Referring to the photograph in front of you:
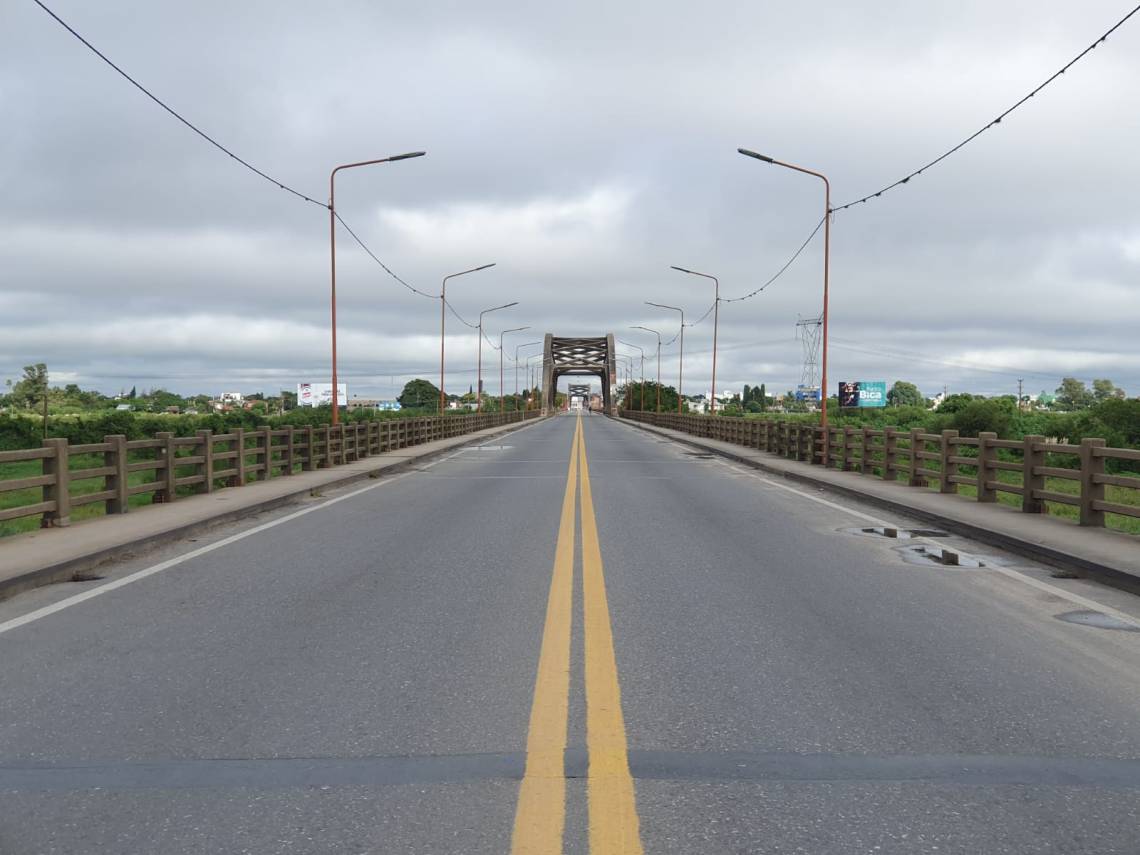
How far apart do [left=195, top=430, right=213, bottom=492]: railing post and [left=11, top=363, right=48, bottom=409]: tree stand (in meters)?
122

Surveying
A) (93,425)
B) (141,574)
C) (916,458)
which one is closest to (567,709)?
(141,574)

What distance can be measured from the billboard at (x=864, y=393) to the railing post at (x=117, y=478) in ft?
398

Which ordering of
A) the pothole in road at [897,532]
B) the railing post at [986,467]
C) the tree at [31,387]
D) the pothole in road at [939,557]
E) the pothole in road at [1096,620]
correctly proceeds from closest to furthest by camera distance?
the pothole in road at [1096,620] → the pothole in road at [939,557] → the pothole in road at [897,532] → the railing post at [986,467] → the tree at [31,387]

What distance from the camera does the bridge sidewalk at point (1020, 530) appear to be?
8.45 meters

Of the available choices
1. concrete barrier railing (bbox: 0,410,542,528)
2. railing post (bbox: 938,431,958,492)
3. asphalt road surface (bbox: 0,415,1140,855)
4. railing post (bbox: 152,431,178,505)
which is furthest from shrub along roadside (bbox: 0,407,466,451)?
asphalt road surface (bbox: 0,415,1140,855)

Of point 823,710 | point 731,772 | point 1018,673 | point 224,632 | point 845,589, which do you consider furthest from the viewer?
point 845,589

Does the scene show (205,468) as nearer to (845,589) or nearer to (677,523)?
(677,523)

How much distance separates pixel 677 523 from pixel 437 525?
3.11m

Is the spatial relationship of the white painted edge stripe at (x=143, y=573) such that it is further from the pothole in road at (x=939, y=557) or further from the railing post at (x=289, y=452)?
the pothole in road at (x=939, y=557)

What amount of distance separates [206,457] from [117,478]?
8.64 feet

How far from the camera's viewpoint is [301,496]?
15641mm

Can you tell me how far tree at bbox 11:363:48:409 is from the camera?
402 feet

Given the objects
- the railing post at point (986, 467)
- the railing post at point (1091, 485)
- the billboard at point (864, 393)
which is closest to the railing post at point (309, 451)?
the railing post at point (986, 467)

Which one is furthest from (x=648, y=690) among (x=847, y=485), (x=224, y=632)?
(x=847, y=485)
